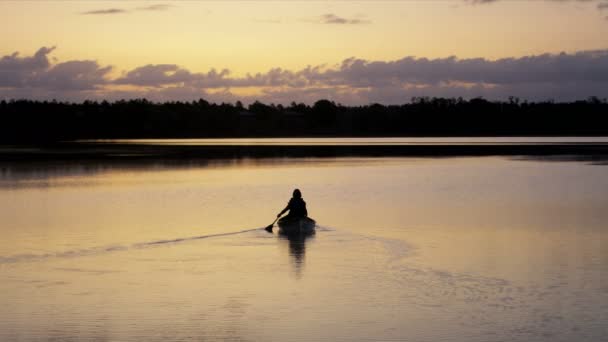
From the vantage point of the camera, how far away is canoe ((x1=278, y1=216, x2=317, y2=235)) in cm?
2106

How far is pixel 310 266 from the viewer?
16172mm

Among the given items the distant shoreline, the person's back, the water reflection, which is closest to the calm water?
the water reflection

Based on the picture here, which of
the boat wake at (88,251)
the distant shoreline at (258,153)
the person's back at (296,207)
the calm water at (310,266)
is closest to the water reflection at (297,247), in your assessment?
the calm water at (310,266)

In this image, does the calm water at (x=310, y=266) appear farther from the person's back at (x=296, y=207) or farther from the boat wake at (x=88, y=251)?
the person's back at (x=296, y=207)

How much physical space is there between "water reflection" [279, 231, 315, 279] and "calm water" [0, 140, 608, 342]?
61 millimetres

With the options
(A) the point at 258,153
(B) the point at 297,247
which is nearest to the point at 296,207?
(B) the point at 297,247

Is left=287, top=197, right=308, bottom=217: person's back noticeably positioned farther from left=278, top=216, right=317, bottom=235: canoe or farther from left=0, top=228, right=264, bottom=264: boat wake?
left=0, top=228, right=264, bottom=264: boat wake

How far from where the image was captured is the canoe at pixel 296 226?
21.1 m

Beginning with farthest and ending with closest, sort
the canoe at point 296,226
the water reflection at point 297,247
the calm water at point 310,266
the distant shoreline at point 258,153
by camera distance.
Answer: the distant shoreline at point 258,153, the canoe at point 296,226, the water reflection at point 297,247, the calm water at point 310,266

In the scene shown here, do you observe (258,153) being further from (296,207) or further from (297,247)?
(297,247)

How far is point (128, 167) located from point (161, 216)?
90.8 feet

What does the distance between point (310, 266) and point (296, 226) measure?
16.2 ft

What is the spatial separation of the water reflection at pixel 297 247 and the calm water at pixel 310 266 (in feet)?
0.20

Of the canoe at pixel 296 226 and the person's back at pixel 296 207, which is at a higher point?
the person's back at pixel 296 207
